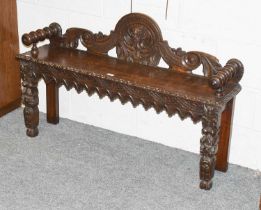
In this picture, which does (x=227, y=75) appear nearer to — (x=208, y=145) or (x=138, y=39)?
(x=208, y=145)

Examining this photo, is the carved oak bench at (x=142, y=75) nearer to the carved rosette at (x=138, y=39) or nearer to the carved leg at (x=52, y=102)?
the carved rosette at (x=138, y=39)

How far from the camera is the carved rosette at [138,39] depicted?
2982 mm

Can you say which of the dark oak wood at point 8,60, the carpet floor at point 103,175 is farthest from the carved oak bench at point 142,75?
the dark oak wood at point 8,60

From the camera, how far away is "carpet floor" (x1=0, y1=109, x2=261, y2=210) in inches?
108

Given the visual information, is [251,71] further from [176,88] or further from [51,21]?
[51,21]

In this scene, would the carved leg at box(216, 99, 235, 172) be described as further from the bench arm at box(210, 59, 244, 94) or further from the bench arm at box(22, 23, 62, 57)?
the bench arm at box(22, 23, 62, 57)

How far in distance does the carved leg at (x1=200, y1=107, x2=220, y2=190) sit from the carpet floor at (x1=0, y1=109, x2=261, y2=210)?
82mm

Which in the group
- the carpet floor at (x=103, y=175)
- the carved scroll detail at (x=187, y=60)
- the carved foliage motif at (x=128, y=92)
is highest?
the carved scroll detail at (x=187, y=60)

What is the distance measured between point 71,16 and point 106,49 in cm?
33

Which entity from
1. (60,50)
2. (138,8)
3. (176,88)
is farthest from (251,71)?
(60,50)

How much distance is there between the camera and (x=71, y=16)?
3305 mm

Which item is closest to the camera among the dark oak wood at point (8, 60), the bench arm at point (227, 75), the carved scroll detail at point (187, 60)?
the bench arm at point (227, 75)

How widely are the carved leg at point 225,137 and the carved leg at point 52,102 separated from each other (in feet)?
3.54

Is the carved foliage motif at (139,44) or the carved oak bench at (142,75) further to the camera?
the carved foliage motif at (139,44)
